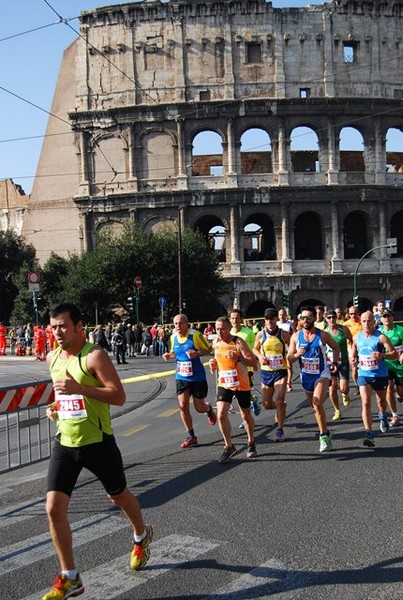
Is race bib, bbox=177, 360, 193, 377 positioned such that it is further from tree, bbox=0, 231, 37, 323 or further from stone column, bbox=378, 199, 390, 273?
tree, bbox=0, 231, 37, 323

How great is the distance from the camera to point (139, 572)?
4.68 m

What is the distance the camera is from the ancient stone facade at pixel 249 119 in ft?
138

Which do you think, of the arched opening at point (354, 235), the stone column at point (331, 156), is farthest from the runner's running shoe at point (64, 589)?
the arched opening at point (354, 235)

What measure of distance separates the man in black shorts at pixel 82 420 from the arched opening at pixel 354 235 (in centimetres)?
4233

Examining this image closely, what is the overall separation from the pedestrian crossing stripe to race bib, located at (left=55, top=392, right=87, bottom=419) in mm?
1073

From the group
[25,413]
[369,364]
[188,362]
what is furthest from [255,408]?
[25,413]

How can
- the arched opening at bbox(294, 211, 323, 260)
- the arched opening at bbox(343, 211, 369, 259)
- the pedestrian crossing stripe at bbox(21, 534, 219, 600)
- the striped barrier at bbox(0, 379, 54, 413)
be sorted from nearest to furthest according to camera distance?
the pedestrian crossing stripe at bbox(21, 534, 219, 600)
the striped barrier at bbox(0, 379, 54, 413)
the arched opening at bbox(294, 211, 323, 260)
the arched opening at bbox(343, 211, 369, 259)

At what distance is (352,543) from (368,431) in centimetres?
360

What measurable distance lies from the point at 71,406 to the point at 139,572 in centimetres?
122

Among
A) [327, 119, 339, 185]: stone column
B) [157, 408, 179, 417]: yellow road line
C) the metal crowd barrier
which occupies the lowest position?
[157, 408, 179, 417]: yellow road line

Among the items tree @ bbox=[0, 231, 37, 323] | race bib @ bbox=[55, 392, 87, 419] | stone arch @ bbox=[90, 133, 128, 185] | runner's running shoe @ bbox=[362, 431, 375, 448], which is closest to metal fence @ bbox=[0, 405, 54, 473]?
race bib @ bbox=[55, 392, 87, 419]

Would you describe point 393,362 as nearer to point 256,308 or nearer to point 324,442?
point 324,442

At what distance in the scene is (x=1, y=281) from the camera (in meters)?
50.1

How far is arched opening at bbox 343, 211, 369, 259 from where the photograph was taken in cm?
4572
